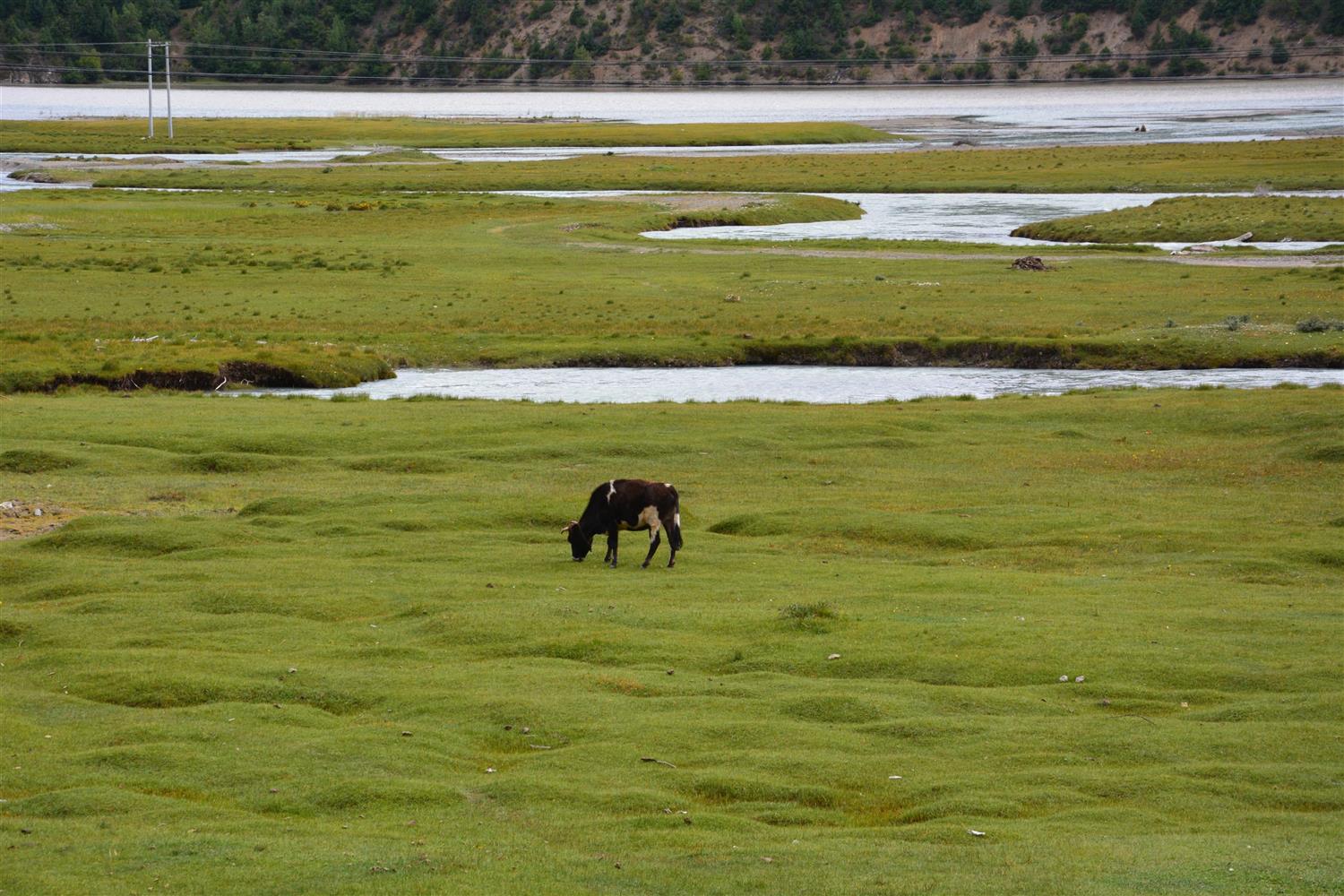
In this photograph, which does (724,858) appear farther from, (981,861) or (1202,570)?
(1202,570)

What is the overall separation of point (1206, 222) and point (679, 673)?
88159 mm

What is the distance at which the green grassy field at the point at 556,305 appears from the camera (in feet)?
195

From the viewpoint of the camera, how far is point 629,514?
90.4 ft

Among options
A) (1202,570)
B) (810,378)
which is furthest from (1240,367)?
(1202,570)

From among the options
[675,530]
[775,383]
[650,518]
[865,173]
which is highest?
[865,173]

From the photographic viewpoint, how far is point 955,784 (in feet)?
56.2

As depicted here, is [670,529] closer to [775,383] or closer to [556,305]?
[775,383]

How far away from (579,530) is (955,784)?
12295mm

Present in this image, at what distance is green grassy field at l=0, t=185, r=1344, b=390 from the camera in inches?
2341

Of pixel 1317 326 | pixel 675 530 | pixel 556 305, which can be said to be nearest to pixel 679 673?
pixel 675 530

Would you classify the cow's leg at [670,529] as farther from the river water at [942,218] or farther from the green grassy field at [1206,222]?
the green grassy field at [1206,222]

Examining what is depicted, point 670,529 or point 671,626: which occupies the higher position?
point 670,529

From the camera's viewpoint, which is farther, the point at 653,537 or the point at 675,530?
the point at 653,537

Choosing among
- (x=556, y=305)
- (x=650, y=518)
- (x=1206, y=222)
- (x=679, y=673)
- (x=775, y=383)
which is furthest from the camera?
(x=1206, y=222)
